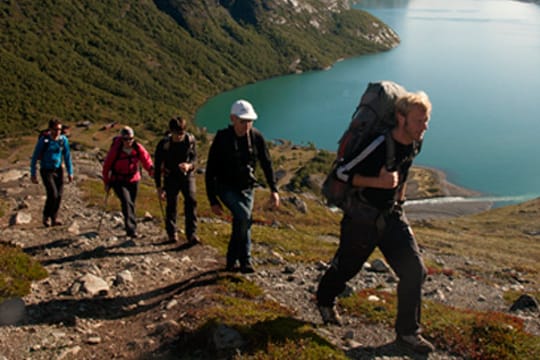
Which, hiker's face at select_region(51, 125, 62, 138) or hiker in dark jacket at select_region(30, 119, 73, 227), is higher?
hiker's face at select_region(51, 125, 62, 138)

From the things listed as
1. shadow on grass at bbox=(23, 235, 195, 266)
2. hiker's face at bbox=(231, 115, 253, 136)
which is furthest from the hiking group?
shadow on grass at bbox=(23, 235, 195, 266)

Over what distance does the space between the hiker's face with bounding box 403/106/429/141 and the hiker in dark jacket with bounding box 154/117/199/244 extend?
6606mm

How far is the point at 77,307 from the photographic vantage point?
930 cm

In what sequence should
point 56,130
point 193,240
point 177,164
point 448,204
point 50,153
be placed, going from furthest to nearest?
point 448,204 → point 50,153 → point 56,130 → point 193,240 → point 177,164

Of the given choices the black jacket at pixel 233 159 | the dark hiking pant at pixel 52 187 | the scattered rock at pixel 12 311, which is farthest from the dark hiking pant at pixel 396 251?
the dark hiking pant at pixel 52 187

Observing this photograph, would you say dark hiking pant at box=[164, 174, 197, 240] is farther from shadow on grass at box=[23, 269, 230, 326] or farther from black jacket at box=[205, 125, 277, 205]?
black jacket at box=[205, 125, 277, 205]

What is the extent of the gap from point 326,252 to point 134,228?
30.0 feet

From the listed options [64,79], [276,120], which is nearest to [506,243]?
[276,120]

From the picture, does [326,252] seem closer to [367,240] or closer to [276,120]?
[367,240]

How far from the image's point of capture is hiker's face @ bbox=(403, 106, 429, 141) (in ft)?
22.1

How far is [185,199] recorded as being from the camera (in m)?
13.4

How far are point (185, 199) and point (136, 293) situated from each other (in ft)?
11.8

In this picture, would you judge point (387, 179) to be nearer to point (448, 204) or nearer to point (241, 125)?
point (241, 125)

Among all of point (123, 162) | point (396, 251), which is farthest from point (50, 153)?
point (396, 251)
